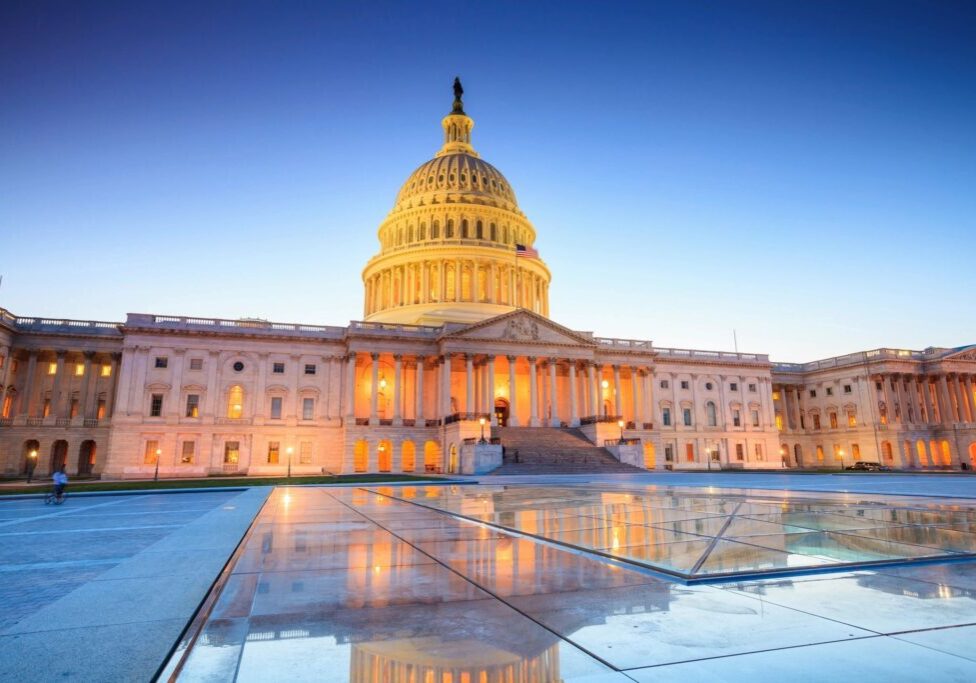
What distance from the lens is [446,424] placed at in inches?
2427

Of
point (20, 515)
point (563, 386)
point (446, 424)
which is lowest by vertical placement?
point (20, 515)

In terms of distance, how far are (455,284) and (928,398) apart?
67.8 meters

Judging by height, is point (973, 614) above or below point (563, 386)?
below

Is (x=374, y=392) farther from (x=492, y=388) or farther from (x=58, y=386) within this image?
(x=58, y=386)

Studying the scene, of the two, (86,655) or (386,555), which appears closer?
(86,655)

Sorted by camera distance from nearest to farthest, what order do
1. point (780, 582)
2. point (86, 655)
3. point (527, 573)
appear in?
1. point (86, 655)
2. point (780, 582)
3. point (527, 573)

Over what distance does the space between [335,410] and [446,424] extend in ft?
42.2

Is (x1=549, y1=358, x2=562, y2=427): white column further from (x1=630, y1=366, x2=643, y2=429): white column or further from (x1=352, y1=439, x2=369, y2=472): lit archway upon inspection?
(x1=352, y1=439, x2=369, y2=472): lit archway

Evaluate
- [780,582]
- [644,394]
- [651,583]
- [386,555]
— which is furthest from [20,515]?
[644,394]

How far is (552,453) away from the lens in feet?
177

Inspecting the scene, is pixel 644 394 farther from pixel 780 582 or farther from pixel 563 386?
pixel 780 582

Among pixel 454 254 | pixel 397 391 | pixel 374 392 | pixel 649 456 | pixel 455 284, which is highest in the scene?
pixel 454 254

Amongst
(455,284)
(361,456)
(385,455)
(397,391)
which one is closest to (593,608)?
(397,391)

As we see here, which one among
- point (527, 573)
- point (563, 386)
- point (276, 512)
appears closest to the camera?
point (527, 573)
